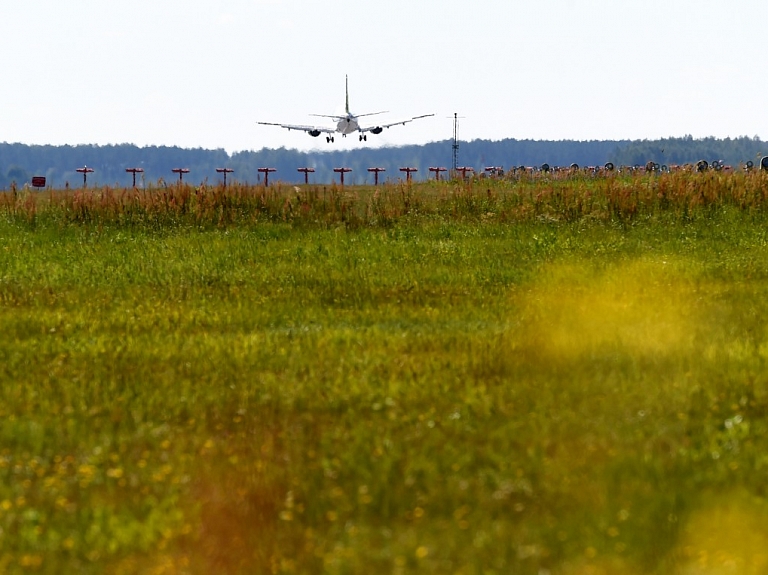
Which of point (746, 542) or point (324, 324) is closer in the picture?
point (746, 542)

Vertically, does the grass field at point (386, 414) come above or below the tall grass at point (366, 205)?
below

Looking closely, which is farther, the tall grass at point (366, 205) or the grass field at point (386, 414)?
the tall grass at point (366, 205)

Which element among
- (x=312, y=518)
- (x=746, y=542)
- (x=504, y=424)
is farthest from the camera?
(x=504, y=424)

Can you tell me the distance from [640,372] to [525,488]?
3.86 metres

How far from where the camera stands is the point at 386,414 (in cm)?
970

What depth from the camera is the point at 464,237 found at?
25031mm

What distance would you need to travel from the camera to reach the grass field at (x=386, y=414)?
6.82m

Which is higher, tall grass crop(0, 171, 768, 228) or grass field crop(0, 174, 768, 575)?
tall grass crop(0, 171, 768, 228)

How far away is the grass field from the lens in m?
6.82

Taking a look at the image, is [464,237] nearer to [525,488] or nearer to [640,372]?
[640,372]

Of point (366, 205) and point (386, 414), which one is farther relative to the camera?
point (366, 205)

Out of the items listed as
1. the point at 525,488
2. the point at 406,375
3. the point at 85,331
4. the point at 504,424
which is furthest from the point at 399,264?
the point at 525,488

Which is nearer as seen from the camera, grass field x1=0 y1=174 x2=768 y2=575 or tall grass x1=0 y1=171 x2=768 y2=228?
grass field x1=0 y1=174 x2=768 y2=575

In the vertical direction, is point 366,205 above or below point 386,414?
above
